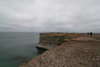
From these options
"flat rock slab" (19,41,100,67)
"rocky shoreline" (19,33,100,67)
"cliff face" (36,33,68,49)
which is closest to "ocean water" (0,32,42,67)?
"cliff face" (36,33,68,49)

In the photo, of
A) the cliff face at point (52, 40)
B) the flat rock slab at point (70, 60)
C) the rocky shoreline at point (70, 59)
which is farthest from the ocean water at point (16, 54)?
the flat rock slab at point (70, 60)

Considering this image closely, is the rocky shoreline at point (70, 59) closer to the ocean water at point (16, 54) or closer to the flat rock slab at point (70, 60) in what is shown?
the flat rock slab at point (70, 60)

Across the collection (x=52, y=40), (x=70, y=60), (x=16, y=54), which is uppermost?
(x=70, y=60)

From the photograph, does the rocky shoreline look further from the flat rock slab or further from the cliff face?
the cliff face

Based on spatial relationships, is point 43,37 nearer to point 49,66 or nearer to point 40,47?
point 40,47

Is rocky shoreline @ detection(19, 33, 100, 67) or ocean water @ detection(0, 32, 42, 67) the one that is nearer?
rocky shoreline @ detection(19, 33, 100, 67)

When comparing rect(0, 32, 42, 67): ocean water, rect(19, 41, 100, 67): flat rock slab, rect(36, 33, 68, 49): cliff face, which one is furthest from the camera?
rect(36, 33, 68, 49): cliff face

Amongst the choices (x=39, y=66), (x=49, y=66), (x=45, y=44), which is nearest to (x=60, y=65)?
(x=49, y=66)

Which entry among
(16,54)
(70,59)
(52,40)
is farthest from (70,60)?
(52,40)

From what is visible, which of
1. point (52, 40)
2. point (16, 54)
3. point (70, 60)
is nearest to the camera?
point (70, 60)

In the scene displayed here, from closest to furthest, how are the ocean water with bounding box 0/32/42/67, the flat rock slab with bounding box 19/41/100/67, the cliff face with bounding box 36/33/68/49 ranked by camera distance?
the flat rock slab with bounding box 19/41/100/67 → the ocean water with bounding box 0/32/42/67 → the cliff face with bounding box 36/33/68/49

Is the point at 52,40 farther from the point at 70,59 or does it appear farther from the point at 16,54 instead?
the point at 70,59

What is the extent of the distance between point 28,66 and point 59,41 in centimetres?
3076

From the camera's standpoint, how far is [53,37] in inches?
1590
